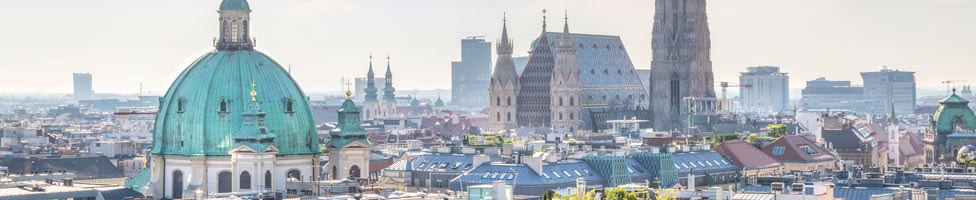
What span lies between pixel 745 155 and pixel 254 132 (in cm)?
4651

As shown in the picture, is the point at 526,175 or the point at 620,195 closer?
the point at 620,195

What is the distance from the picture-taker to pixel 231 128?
12912 cm

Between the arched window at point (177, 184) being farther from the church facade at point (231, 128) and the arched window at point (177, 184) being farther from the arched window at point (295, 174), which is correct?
the arched window at point (295, 174)

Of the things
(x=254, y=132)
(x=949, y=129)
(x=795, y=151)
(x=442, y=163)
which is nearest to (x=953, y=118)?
(x=949, y=129)

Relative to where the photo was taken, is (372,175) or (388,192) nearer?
(388,192)

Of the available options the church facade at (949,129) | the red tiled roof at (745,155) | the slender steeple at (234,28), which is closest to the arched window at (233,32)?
the slender steeple at (234,28)

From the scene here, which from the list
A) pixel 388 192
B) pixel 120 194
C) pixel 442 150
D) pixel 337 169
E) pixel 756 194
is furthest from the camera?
pixel 442 150

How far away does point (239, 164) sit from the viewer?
126500 millimetres

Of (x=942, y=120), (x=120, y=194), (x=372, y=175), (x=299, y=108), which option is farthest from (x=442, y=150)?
(x=942, y=120)

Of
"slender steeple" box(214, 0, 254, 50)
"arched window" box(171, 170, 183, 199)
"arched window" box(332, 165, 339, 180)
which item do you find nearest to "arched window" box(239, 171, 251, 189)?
"arched window" box(171, 170, 183, 199)

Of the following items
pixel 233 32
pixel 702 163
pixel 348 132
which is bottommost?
pixel 702 163

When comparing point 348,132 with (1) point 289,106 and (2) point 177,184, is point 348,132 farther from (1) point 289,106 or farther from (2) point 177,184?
(2) point 177,184

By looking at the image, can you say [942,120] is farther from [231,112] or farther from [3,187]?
[3,187]

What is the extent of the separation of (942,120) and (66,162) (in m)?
73.6
